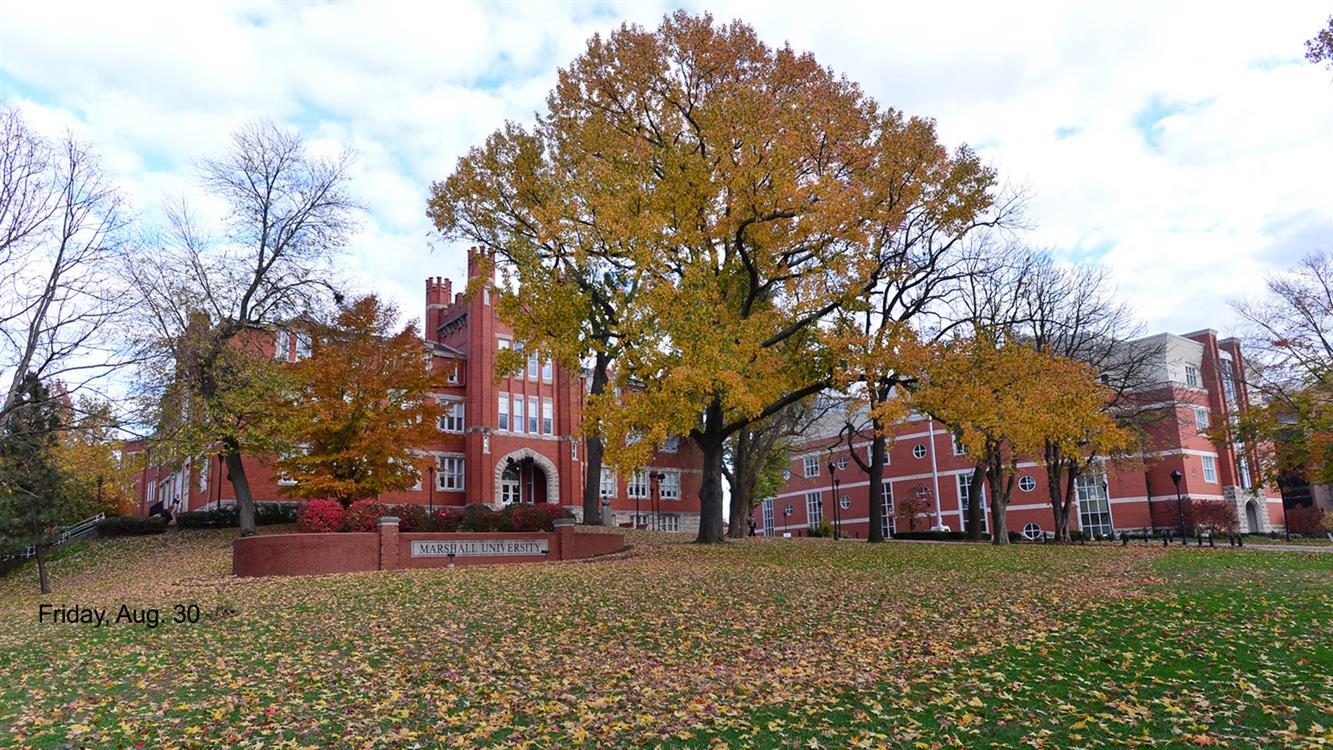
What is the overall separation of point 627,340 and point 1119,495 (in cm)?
4470

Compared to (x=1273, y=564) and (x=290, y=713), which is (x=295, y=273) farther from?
(x=1273, y=564)

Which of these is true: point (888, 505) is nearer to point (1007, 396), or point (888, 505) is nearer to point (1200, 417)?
point (1200, 417)

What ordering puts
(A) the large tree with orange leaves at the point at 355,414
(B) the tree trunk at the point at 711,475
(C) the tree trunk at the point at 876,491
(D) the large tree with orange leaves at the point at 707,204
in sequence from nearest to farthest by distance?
1. (D) the large tree with orange leaves at the point at 707,204
2. (B) the tree trunk at the point at 711,475
3. (A) the large tree with orange leaves at the point at 355,414
4. (C) the tree trunk at the point at 876,491

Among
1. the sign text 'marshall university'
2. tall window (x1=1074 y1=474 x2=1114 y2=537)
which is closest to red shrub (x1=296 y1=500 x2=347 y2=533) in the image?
the sign text 'marshall university'

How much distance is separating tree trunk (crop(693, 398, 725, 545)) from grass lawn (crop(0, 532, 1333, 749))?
5597 millimetres

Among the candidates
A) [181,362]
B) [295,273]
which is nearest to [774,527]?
[295,273]

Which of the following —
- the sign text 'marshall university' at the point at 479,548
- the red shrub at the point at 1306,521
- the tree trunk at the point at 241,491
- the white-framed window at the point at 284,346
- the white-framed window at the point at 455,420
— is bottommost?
the red shrub at the point at 1306,521

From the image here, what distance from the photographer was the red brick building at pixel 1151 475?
49.9m

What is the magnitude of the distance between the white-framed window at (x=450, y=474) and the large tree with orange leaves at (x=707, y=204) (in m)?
24.3

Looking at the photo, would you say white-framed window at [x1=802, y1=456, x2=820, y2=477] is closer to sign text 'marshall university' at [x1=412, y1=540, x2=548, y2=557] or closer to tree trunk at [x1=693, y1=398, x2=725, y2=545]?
tree trunk at [x1=693, y1=398, x2=725, y2=545]

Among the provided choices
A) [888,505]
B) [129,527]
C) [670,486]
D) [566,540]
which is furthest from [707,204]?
[888,505]

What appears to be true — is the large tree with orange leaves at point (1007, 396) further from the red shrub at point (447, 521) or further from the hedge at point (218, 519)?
the hedge at point (218, 519)

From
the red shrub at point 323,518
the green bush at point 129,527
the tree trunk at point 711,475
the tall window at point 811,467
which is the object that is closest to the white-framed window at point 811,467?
the tall window at point 811,467

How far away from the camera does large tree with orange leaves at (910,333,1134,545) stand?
2019cm
